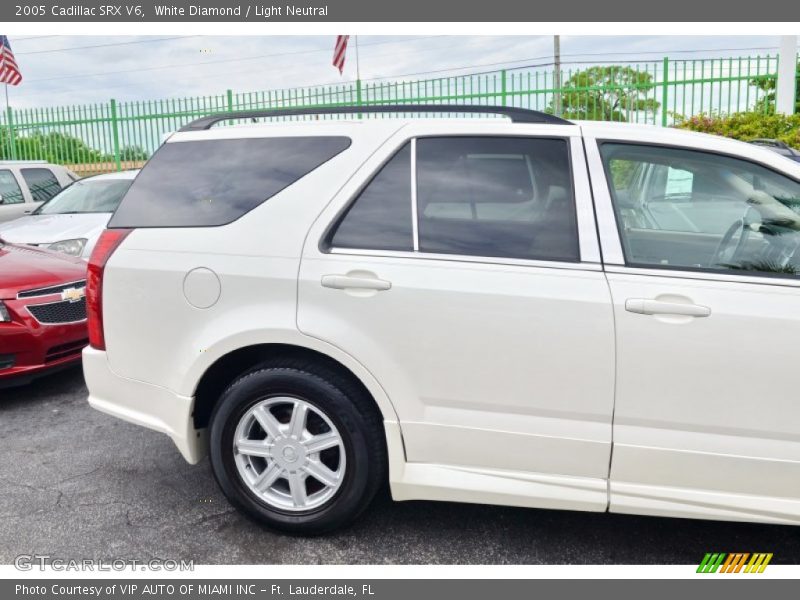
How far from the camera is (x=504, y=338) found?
2650 millimetres

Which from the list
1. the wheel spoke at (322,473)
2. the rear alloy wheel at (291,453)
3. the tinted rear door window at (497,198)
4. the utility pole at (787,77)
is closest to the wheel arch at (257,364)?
the rear alloy wheel at (291,453)

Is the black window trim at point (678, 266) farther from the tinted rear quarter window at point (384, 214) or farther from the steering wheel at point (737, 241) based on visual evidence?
the tinted rear quarter window at point (384, 214)

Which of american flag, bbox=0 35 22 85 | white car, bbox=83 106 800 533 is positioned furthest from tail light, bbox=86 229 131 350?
american flag, bbox=0 35 22 85

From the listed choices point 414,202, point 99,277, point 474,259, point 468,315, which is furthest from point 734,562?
point 99,277

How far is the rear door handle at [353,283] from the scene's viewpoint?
275cm

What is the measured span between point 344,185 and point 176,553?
5.56 feet

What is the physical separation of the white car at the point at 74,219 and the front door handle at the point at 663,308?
5842 mm

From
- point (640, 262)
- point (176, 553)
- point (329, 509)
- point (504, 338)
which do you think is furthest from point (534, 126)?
point (176, 553)

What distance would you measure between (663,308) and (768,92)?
1276 cm

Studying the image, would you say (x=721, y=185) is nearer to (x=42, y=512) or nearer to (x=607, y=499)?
(x=607, y=499)

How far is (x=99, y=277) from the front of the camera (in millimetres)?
3176

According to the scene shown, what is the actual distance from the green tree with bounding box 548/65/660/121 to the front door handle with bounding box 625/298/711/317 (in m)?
11.4

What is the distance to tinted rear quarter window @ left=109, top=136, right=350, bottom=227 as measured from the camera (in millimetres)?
3041

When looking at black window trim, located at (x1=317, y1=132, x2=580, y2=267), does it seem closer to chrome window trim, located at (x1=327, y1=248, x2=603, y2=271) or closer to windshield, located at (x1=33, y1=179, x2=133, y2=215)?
chrome window trim, located at (x1=327, y1=248, x2=603, y2=271)
